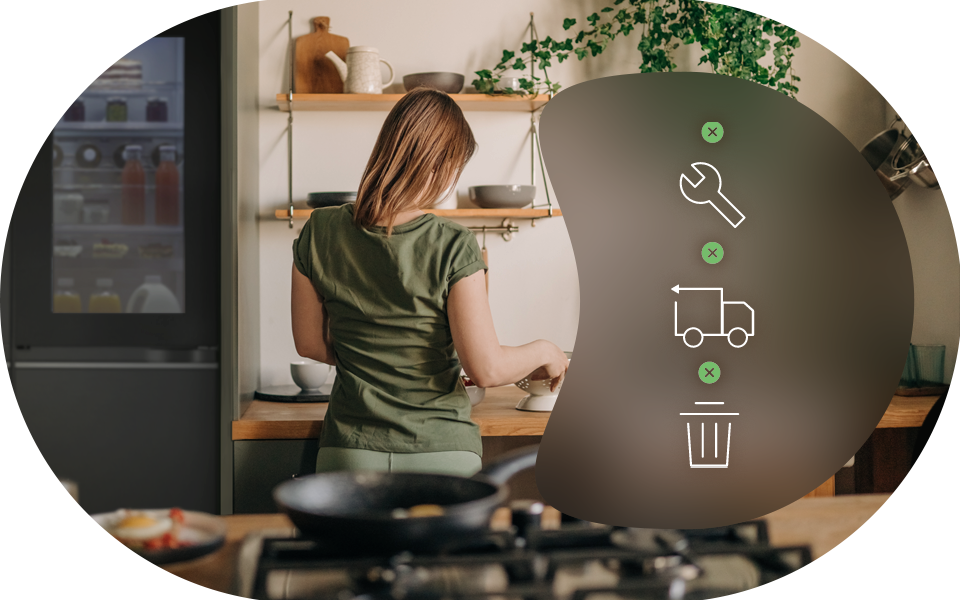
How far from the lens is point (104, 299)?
196 centimetres

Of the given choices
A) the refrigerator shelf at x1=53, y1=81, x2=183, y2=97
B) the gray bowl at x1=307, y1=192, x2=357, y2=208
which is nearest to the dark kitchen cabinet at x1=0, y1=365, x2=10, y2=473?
the refrigerator shelf at x1=53, y1=81, x2=183, y2=97

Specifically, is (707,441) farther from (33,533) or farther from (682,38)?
(682,38)

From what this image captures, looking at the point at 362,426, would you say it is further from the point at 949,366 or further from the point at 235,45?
the point at 949,366

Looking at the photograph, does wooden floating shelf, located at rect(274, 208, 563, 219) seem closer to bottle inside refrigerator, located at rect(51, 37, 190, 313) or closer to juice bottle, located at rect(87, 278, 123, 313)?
bottle inside refrigerator, located at rect(51, 37, 190, 313)

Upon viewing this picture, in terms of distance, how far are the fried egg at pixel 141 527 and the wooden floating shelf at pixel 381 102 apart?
1.65 meters

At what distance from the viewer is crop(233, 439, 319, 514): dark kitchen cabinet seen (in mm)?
1714

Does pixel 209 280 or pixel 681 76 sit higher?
pixel 681 76

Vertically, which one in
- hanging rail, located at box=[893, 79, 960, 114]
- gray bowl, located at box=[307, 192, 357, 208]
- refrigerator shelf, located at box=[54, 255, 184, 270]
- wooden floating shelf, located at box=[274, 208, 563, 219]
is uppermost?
hanging rail, located at box=[893, 79, 960, 114]

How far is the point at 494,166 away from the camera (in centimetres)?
236

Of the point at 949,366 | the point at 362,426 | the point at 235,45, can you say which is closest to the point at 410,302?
the point at 362,426

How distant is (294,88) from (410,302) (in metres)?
1.37

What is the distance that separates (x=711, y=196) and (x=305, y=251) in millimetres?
866

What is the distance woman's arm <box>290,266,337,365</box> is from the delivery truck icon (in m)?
0.88

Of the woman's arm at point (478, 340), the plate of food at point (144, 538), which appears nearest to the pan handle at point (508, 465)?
the plate of food at point (144, 538)
